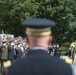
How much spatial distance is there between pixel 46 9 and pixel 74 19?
4624mm

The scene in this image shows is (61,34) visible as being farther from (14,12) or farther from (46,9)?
(14,12)

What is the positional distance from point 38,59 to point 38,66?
0.22 ft

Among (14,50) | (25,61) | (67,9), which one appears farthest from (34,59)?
(67,9)

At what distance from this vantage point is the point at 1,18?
6066 centimetres

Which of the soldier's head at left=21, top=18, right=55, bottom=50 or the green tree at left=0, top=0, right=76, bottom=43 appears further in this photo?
the green tree at left=0, top=0, right=76, bottom=43

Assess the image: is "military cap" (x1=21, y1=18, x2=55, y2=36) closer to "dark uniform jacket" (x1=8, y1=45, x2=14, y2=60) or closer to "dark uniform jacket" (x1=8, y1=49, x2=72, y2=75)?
"dark uniform jacket" (x1=8, y1=49, x2=72, y2=75)

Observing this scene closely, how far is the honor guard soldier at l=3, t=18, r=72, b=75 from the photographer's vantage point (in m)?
4.03

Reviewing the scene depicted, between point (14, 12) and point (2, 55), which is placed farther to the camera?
point (14, 12)

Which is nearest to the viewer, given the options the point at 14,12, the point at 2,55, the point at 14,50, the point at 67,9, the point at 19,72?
the point at 19,72

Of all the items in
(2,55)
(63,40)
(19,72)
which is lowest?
(63,40)

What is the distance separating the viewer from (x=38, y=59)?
4.06m

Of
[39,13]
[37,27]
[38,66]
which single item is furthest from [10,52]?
[39,13]

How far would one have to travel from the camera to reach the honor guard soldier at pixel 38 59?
4.03 m

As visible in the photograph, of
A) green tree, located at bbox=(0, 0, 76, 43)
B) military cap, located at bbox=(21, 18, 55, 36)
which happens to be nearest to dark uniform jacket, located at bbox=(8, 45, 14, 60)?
military cap, located at bbox=(21, 18, 55, 36)
